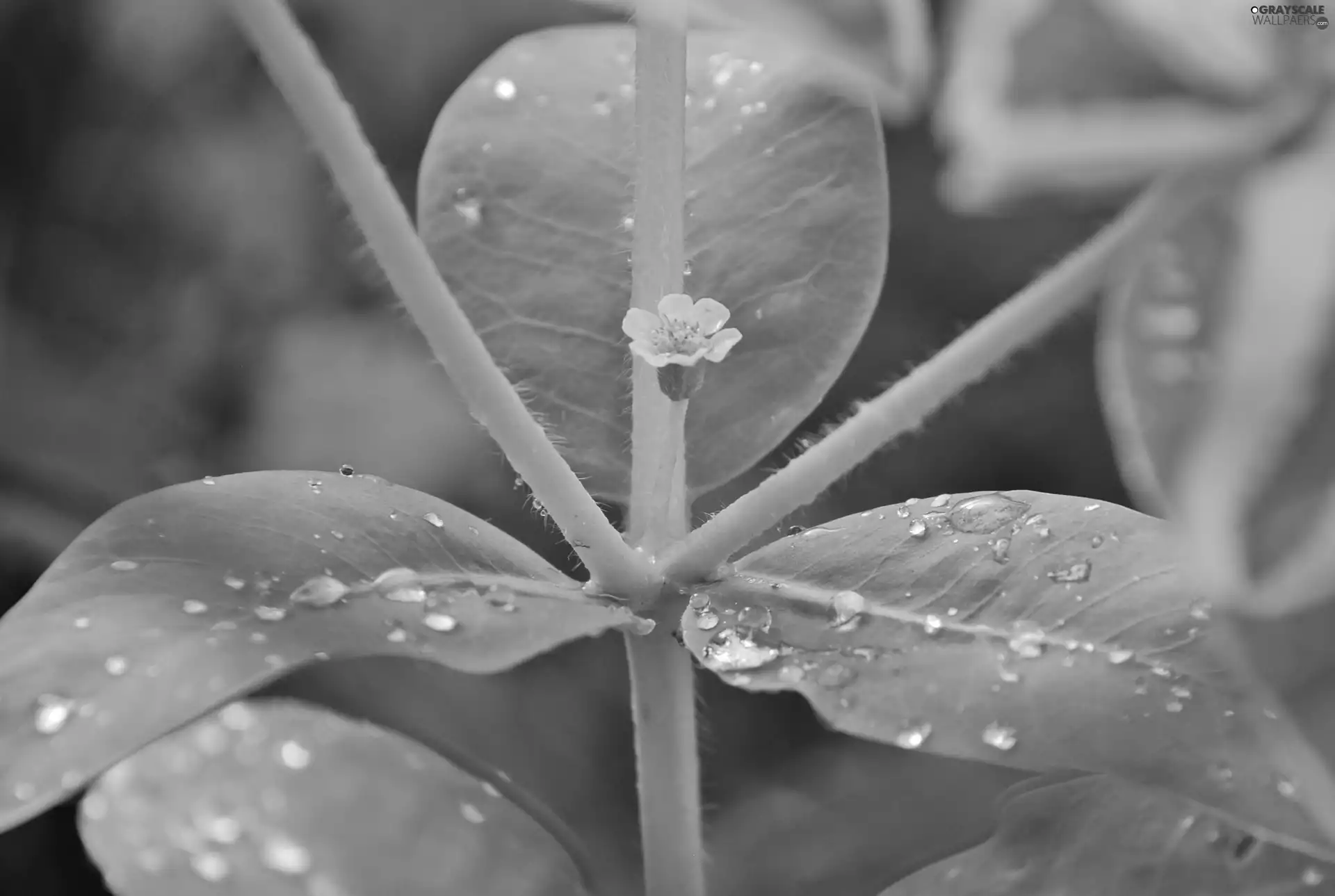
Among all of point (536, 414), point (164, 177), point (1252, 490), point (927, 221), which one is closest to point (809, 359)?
point (536, 414)

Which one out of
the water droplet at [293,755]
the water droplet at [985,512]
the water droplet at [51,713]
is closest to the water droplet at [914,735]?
the water droplet at [985,512]

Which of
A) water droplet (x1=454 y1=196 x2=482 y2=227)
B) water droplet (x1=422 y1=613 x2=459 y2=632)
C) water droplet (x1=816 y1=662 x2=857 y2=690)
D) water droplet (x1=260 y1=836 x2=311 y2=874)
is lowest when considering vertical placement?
water droplet (x1=260 y1=836 x2=311 y2=874)

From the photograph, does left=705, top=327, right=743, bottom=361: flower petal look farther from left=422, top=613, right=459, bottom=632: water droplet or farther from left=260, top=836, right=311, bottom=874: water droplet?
left=260, top=836, right=311, bottom=874: water droplet

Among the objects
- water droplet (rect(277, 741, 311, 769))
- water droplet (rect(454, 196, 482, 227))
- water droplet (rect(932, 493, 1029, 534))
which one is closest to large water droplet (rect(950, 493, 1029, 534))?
water droplet (rect(932, 493, 1029, 534))

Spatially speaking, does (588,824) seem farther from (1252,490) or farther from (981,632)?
(1252,490)

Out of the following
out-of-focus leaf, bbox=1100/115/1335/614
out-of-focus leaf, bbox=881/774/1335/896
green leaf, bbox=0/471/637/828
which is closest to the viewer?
out-of-focus leaf, bbox=1100/115/1335/614

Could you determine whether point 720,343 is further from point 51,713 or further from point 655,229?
point 51,713
